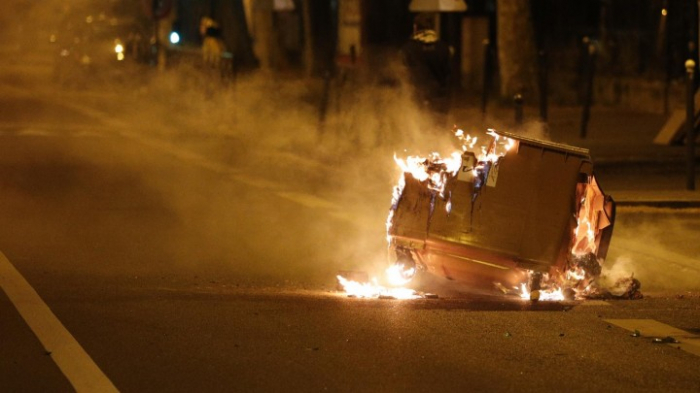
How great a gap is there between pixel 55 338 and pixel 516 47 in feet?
65.8

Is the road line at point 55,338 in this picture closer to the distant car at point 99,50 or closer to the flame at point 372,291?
the flame at point 372,291

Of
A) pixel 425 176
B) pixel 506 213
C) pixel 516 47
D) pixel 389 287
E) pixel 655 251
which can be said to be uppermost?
pixel 425 176

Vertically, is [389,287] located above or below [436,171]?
below

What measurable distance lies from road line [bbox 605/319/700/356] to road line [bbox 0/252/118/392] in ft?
10.9

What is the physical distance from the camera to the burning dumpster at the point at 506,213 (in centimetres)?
870

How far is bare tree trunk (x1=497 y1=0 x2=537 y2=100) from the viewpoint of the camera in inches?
1040

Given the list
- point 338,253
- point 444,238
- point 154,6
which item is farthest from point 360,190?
point 154,6

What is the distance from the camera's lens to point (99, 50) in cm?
3759

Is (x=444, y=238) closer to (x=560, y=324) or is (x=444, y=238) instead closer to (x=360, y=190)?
(x=560, y=324)

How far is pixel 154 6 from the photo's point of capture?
2920 centimetres

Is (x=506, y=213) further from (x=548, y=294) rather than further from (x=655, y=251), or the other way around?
(x=655, y=251)

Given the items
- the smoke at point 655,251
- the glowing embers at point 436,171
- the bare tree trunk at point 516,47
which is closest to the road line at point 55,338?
the glowing embers at point 436,171

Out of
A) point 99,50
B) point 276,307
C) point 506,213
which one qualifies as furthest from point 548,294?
point 99,50

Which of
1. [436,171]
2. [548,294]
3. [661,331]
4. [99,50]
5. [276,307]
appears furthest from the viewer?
[99,50]
